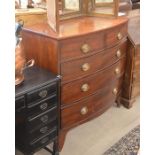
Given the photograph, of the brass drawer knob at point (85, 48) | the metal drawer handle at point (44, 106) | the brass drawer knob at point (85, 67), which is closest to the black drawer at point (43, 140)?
the metal drawer handle at point (44, 106)

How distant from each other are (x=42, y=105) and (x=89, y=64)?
49cm

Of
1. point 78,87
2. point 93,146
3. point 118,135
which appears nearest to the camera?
point 78,87

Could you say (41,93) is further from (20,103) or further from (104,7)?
(104,7)

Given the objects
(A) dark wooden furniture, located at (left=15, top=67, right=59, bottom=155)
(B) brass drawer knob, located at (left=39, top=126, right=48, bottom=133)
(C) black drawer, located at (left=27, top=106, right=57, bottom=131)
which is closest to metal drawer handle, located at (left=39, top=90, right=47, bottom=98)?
(A) dark wooden furniture, located at (left=15, top=67, right=59, bottom=155)

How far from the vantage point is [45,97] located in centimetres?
157

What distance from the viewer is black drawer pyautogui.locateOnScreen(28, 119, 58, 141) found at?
61.9 inches

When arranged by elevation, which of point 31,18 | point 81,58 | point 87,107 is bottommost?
point 87,107

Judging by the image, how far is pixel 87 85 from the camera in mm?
1903

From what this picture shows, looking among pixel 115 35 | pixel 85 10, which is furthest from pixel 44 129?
pixel 85 10

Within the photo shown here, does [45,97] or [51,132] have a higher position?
[45,97]
